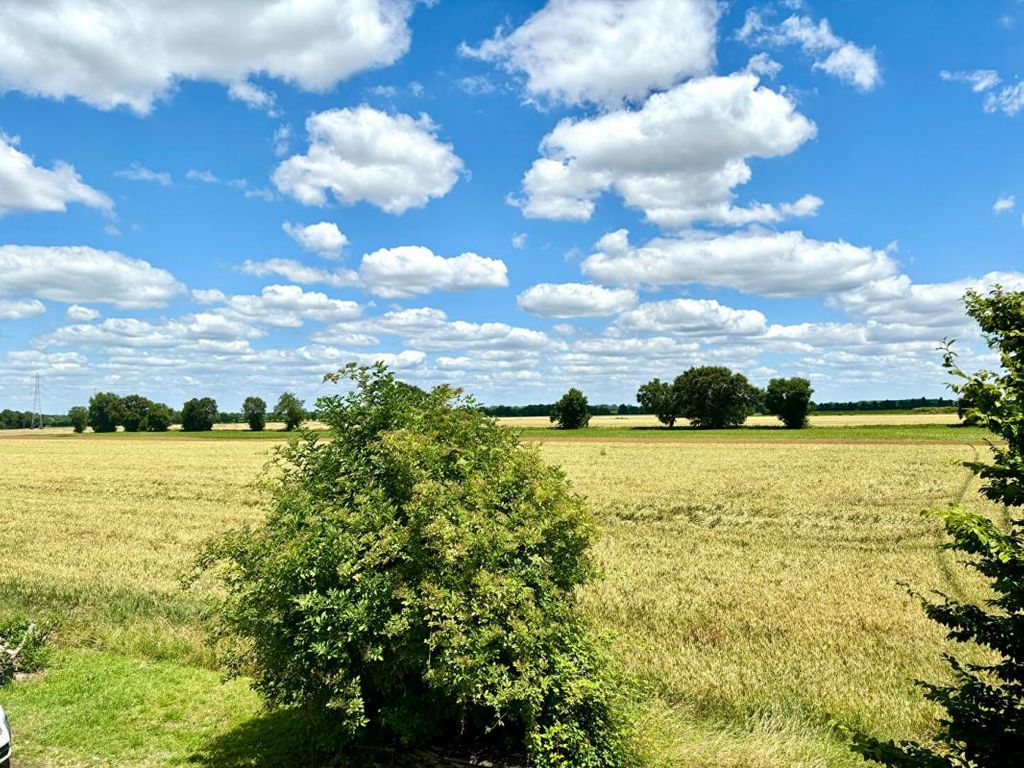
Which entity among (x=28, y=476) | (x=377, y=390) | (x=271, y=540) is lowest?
(x=28, y=476)

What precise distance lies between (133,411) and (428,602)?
168 metres

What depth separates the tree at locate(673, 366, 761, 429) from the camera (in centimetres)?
10788

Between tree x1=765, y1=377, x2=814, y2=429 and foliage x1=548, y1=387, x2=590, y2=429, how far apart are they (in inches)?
1150

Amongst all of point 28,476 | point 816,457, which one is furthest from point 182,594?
point 816,457

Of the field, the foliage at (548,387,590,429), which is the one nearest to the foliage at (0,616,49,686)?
the field

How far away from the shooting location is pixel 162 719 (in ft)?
26.4

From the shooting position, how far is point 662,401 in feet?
Result: 375

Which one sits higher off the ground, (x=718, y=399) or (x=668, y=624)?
(x=718, y=399)

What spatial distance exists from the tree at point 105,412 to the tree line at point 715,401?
103 metres

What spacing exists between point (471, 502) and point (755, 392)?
10861 centimetres

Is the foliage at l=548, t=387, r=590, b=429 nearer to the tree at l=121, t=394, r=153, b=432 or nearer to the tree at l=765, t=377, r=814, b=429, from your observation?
the tree at l=765, t=377, r=814, b=429

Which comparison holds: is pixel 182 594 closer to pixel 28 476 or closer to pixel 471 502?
pixel 471 502

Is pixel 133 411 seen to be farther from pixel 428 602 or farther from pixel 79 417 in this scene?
pixel 428 602

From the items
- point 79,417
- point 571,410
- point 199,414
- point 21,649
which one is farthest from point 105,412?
point 21,649
